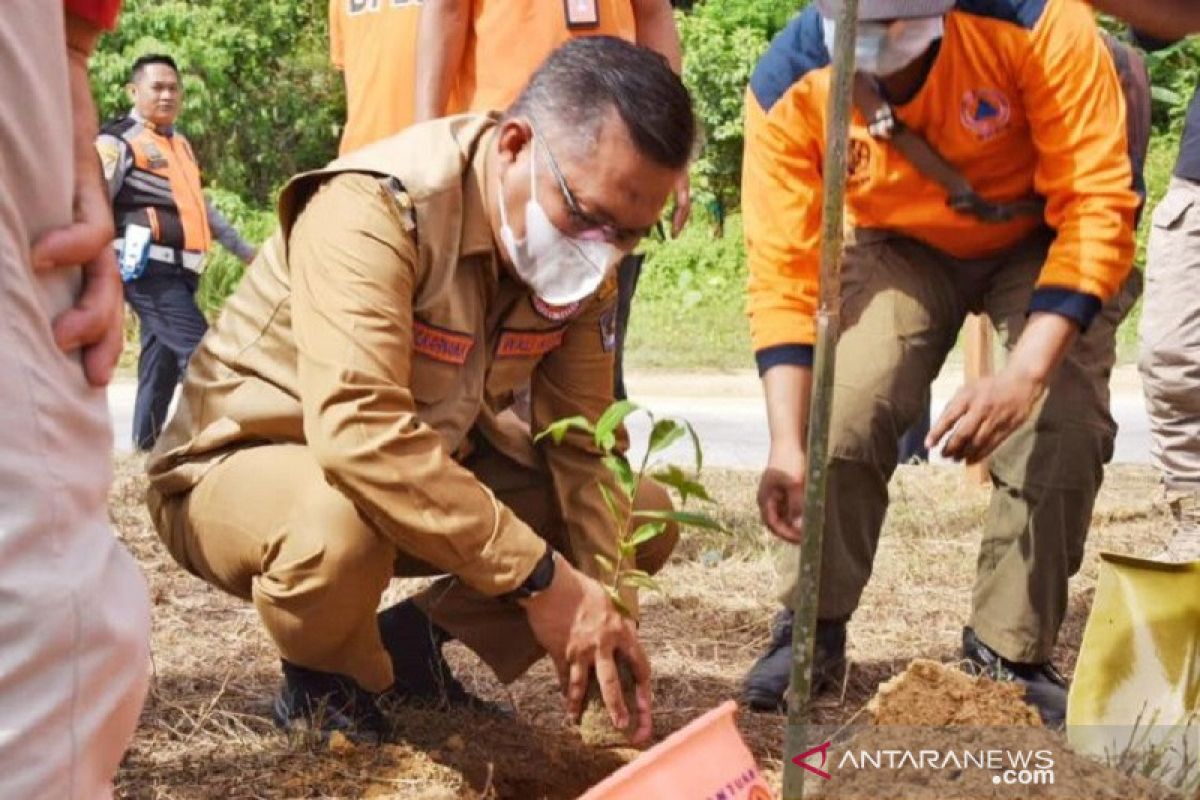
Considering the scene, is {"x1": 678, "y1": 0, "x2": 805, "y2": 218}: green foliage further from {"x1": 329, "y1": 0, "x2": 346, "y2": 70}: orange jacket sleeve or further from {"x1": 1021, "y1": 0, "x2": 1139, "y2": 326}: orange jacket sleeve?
{"x1": 1021, "y1": 0, "x2": 1139, "y2": 326}: orange jacket sleeve

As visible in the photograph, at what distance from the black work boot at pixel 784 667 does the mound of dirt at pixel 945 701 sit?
1.88 feet

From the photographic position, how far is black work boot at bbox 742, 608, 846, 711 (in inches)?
146

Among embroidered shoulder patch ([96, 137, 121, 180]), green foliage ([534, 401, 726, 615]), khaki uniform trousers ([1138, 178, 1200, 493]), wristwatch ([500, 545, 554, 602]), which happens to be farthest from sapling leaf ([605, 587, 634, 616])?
embroidered shoulder patch ([96, 137, 121, 180])

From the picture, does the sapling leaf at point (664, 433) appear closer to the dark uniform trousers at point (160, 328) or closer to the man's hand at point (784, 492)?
the man's hand at point (784, 492)

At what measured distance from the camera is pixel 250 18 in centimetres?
1994

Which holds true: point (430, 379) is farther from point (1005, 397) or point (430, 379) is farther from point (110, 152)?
point (110, 152)

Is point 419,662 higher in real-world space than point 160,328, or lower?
higher

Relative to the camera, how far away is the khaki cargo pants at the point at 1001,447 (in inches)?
144

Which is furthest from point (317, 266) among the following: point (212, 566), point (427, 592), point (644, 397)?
point (644, 397)

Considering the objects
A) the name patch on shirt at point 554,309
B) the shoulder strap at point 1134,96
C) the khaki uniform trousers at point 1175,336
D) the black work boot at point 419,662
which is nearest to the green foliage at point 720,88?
the khaki uniform trousers at point 1175,336

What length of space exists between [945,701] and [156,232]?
5524 mm

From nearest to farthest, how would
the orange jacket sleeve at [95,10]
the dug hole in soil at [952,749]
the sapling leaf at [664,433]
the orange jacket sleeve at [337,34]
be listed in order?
the orange jacket sleeve at [95,10]
the dug hole in soil at [952,749]
the sapling leaf at [664,433]
the orange jacket sleeve at [337,34]

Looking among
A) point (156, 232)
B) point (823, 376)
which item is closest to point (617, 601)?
point (823, 376)

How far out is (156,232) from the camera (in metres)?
7.87
